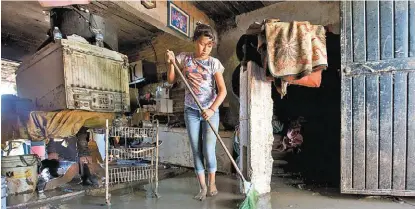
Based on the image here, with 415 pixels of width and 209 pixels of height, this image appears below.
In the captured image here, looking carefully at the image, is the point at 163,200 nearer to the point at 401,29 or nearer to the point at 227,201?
the point at 227,201

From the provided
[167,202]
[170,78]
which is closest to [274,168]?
[167,202]

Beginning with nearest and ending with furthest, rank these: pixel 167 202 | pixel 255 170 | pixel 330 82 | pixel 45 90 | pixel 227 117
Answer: pixel 167 202 < pixel 255 170 < pixel 45 90 < pixel 330 82 < pixel 227 117

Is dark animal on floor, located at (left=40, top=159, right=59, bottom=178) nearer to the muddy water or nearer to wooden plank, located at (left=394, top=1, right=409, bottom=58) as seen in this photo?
the muddy water

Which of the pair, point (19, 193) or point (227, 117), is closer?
point (19, 193)

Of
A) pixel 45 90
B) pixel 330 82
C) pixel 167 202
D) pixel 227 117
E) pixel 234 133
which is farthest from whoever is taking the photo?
pixel 227 117

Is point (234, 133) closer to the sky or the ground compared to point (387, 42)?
closer to the ground

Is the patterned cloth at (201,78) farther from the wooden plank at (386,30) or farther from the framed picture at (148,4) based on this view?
the wooden plank at (386,30)

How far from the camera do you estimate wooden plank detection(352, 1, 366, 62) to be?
3119 millimetres

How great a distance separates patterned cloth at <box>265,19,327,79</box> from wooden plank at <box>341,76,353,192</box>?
1.42ft

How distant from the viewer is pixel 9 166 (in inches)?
123

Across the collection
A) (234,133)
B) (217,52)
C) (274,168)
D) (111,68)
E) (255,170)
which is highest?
(217,52)

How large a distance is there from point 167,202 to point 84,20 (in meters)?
3.45

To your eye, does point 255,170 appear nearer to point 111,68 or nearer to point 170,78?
point 170,78

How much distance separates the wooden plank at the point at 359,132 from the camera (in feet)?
10.2
